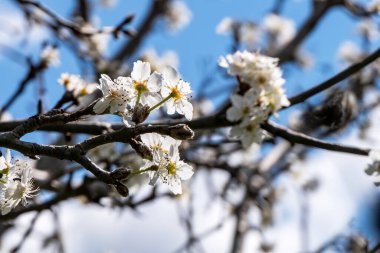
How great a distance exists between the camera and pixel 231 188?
4906mm

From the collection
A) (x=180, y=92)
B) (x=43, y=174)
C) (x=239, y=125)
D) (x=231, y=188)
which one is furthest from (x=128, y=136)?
(x=231, y=188)

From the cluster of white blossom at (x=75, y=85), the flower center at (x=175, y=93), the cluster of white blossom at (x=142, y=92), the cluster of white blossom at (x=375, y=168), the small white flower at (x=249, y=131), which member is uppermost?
the cluster of white blossom at (x=75, y=85)

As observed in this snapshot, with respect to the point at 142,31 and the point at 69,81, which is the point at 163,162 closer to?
the point at 69,81

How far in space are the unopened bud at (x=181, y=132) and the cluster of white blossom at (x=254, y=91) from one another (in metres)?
0.28

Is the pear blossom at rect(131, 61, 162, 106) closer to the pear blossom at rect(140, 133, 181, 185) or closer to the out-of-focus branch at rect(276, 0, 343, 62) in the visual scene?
the pear blossom at rect(140, 133, 181, 185)

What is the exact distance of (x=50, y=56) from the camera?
359 centimetres

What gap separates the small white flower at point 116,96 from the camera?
1.87 metres

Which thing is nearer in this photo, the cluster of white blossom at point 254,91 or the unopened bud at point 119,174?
the unopened bud at point 119,174

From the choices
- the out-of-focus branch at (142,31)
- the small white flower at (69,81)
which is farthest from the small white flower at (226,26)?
the small white flower at (69,81)

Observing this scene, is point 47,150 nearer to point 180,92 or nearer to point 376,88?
point 180,92

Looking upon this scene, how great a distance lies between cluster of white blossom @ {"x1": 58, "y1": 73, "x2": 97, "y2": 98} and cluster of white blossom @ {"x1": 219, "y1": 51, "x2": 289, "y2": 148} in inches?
29.6

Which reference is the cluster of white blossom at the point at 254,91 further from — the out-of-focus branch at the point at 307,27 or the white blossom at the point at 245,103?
the out-of-focus branch at the point at 307,27

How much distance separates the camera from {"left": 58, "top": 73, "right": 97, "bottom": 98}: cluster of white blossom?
100 inches

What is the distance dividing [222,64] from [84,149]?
0.59 meters
